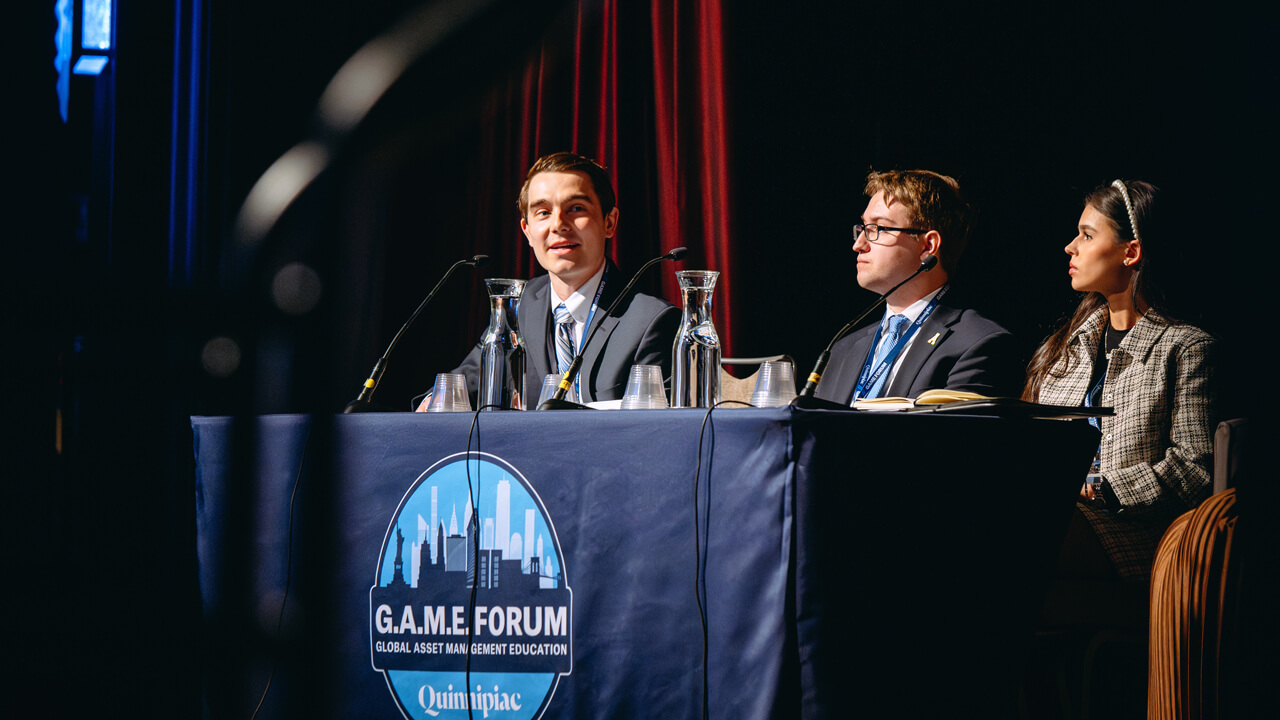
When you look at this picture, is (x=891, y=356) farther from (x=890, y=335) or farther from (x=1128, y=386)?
(x=1128, y=386)

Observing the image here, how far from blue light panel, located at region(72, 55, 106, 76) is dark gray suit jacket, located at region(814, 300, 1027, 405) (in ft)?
8.17

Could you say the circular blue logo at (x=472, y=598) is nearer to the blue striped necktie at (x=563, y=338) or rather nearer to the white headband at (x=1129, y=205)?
the blue striped necktie at (x=563, y=338)

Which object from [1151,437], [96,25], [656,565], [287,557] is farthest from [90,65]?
[1151,437]

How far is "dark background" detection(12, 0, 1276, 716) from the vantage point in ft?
8.55

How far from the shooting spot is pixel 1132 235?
7.65ft

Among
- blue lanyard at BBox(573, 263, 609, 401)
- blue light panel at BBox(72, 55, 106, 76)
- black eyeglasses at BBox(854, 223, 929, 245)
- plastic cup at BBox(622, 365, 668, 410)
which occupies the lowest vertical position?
plastic cup at BBox(622, 365, 668, 410)

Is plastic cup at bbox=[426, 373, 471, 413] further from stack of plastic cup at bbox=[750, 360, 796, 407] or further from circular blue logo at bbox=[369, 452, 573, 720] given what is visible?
stack of plastic cup at bbox=[750, 360, 796, 407]

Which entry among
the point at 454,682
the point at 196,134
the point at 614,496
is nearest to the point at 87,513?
the point at 196,134

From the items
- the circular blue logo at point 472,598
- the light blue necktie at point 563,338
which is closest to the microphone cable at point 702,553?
the circular blue logo at point 472,598

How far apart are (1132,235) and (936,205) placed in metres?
0.49

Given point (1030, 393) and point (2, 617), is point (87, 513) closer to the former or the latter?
point (2, 617)

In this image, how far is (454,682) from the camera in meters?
1.36

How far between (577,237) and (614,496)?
1.14 meters

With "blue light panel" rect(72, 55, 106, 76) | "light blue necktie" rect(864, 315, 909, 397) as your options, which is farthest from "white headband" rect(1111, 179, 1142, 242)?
"blue light panel" rect(72, 55, 106, 76)
